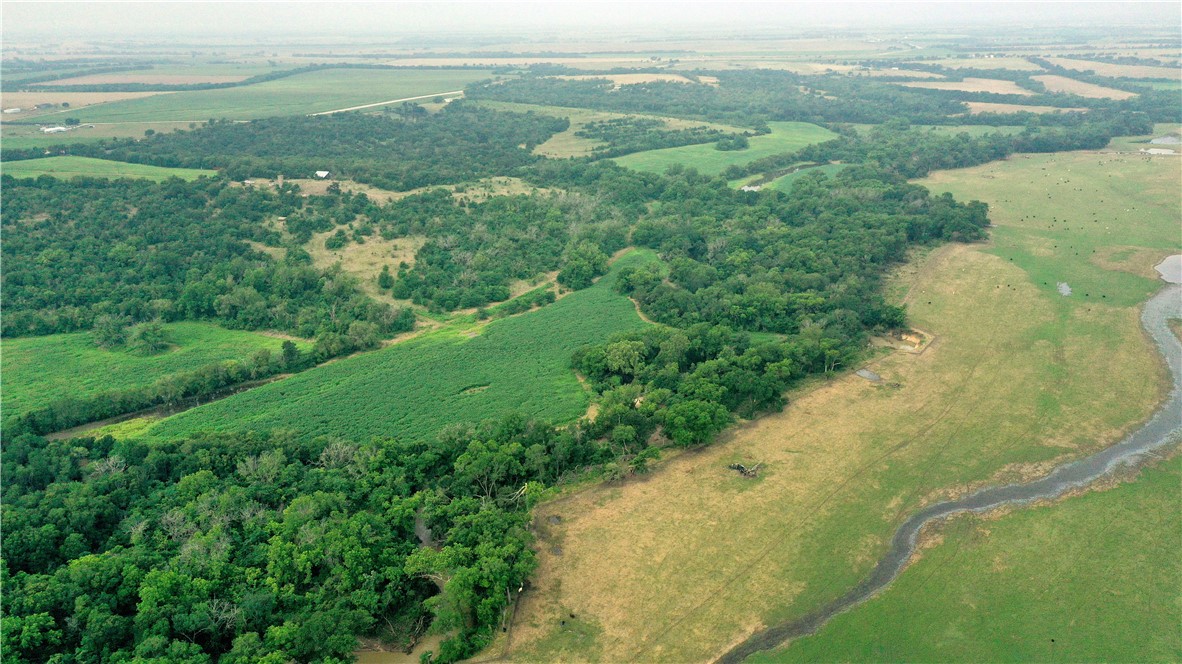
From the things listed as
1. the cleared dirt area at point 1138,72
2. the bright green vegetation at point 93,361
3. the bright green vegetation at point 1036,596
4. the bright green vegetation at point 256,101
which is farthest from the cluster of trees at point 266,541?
the cleared dirt area at point 1138,72

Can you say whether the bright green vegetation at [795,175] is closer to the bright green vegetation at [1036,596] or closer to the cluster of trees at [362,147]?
the cluster of trees at [362,147]

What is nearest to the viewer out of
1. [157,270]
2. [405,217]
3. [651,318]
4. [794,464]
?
[794,464]

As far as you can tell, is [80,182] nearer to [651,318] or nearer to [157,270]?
[157,270]

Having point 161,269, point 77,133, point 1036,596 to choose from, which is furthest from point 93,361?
point 77,133

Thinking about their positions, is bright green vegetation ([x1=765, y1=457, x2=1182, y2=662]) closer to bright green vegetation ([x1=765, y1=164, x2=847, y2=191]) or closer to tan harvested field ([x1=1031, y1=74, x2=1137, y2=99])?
bright green vegetation ([x1=765, y1=164, x2=847, y2=191])

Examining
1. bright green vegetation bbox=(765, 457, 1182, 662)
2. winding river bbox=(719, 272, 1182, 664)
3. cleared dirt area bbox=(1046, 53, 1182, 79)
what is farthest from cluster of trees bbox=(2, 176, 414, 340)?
cleared dirt area bbox=(1046, 53, 1182, 79)

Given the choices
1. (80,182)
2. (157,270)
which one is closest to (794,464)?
(157,270)
